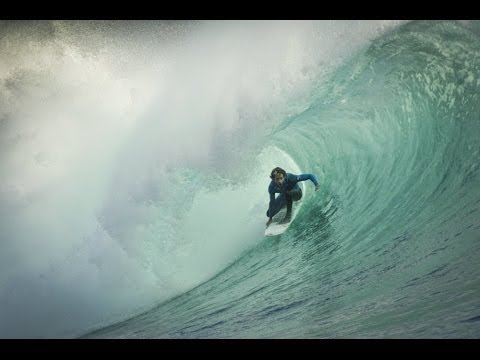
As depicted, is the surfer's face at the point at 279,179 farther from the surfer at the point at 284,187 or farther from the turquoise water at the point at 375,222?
the turquoise water at the point at 375,222

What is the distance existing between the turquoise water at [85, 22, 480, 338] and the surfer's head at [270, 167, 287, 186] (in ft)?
3.09

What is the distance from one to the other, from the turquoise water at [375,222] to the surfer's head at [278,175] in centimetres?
94

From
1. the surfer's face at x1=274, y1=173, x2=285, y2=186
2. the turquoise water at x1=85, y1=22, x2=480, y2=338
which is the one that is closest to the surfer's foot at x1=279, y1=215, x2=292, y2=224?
the turquoise water at x1=85, y1=22, x2=480, y2=338

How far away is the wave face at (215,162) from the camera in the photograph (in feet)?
16.8

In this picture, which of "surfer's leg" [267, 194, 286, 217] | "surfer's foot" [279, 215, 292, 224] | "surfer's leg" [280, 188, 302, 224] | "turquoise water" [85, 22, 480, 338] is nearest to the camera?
"turquoise water" [85, 22, 480, 338]

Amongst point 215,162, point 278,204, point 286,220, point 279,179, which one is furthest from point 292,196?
point 215,162

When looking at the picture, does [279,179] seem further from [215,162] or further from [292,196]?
[215,162]

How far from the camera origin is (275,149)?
8133 mm

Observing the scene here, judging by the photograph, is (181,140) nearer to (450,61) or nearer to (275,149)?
(275,149)

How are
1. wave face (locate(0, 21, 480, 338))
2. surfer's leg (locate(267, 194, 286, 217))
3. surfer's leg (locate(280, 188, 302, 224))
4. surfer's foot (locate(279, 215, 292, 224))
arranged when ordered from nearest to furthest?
wave face (locate(0, 21, 480, 338)) → surfer's leg (locate(280, 188, 302, 224)) → surfer's leg (locate(267, 194, 286, 217)) → surfer's foot (locate(279, 215, 292, 224))

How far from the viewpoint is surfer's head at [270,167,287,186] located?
517 centimetres

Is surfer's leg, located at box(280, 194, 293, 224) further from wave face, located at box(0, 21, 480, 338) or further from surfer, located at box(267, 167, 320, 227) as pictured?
wave face, located at box(0, 21, 480, 338)
